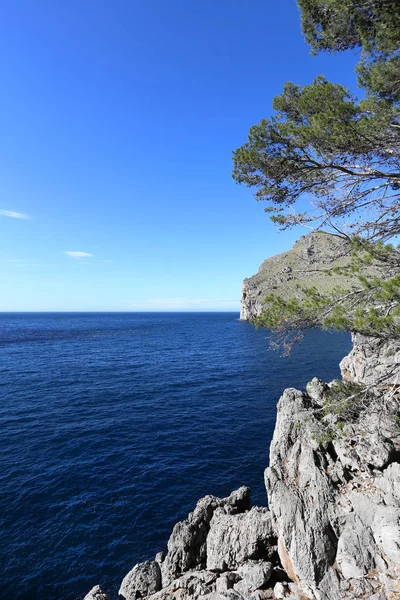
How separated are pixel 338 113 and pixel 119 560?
74.0ft

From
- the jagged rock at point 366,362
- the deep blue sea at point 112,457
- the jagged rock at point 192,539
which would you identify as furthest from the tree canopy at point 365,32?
the deep blue sea at point 112,457

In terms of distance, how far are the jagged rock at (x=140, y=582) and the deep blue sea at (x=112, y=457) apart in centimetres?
110

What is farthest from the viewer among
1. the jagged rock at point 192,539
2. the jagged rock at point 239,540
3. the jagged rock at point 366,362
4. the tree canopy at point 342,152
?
the jagged rock at point 366,362

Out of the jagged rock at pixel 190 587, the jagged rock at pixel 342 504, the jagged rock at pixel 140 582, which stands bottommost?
the jagged rock at pixel 140 582

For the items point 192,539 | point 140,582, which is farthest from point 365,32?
point 140,582

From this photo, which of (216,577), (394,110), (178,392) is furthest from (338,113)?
(178,392)

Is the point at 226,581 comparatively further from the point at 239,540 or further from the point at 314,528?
the point at 314,528

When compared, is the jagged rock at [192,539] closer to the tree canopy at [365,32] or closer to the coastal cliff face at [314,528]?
the coastal cliff face at [314,528]

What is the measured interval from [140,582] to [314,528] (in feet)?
28.2

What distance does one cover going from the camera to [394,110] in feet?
30.8

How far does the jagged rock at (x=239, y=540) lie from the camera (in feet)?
44.7

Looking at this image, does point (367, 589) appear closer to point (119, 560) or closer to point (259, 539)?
point (259, 539)

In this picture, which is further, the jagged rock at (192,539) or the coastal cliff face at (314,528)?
the jagged rock at (192,539)

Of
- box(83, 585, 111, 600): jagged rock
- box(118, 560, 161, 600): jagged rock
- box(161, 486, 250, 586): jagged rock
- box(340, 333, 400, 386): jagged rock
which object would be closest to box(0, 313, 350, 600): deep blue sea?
box(118, 560, 161, 600): jagged rock
